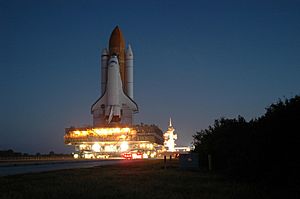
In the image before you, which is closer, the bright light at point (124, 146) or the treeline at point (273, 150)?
the treeline at point (273, 150)

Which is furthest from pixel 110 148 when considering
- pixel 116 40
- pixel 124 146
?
pixel 116 40

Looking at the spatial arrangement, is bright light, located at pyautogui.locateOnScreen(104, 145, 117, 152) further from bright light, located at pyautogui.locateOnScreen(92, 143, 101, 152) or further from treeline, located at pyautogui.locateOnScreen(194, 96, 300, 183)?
treeline, located at pyautogui.locateOnScreen(194, 96, 300, 183)

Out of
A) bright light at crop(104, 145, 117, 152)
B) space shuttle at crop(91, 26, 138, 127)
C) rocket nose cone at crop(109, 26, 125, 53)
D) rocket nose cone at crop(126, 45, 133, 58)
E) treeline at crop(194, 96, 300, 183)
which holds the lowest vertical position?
treeline at crop(194, 96, 300, 183)

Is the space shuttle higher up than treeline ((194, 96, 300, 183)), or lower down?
higher up

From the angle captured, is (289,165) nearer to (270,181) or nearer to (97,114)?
(270,181)

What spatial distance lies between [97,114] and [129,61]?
21113mm

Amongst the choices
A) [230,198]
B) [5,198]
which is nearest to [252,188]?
[230,198]

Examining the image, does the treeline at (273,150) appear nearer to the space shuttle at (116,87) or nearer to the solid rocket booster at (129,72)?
the space shuttle at (116,87)

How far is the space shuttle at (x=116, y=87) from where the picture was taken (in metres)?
124

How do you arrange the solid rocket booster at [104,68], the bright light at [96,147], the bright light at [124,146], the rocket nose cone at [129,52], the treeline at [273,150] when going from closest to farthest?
the treeline at [273,150] → the solid rocket booster at [104,68] → the rocket nose cone at [129,52] → the bright light at [124,146] → the bright light at [96,147]

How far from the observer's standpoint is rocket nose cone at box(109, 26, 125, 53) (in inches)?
5187

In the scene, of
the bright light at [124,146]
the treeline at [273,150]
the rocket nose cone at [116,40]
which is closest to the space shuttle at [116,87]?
the rocket nose cone at [116,40]

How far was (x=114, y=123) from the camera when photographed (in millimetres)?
132500

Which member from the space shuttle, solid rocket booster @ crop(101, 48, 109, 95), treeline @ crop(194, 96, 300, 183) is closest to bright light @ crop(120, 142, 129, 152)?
the space shuttle
